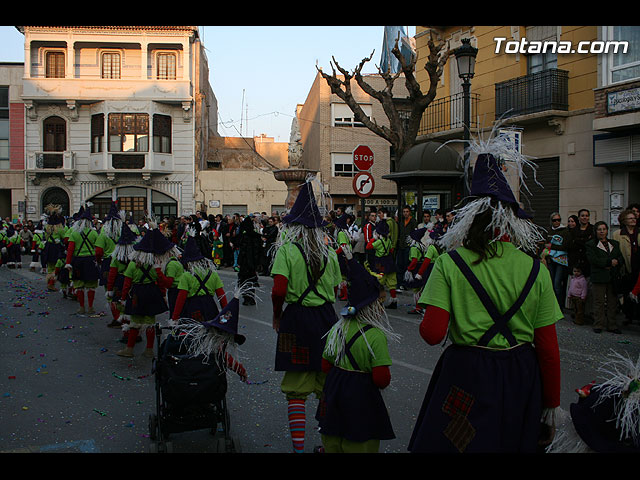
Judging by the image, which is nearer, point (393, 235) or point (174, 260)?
point (174, 260)

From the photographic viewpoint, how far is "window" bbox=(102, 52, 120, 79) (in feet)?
114

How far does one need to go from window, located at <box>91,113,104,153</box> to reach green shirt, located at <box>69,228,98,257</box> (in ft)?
81.7

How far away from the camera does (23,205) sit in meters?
34.5

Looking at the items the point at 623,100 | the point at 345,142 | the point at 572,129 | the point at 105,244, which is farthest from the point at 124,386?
the point at 345,142

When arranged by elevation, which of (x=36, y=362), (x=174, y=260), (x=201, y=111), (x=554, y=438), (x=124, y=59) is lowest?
(x=36, y=362)

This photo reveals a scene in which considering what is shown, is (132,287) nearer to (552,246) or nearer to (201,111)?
(552,246)

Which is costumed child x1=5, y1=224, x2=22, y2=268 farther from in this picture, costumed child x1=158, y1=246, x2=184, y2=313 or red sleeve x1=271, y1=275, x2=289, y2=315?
red sleeve x1=271, y1=275, x2=289, y2=315

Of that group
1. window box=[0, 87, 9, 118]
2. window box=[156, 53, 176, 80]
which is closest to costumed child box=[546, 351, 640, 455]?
window box=[156, 53, 176, 80]

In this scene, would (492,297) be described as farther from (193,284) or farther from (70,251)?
(70,251)

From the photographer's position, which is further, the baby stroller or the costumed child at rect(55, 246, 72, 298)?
the costumed child at rect(55, 246, 72, 298)

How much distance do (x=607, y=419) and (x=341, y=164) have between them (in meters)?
35.3

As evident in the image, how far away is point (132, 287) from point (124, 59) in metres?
30.2

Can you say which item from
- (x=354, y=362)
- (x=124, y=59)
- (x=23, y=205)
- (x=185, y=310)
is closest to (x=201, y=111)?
(x=124, y=59)

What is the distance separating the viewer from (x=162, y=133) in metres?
35.1
